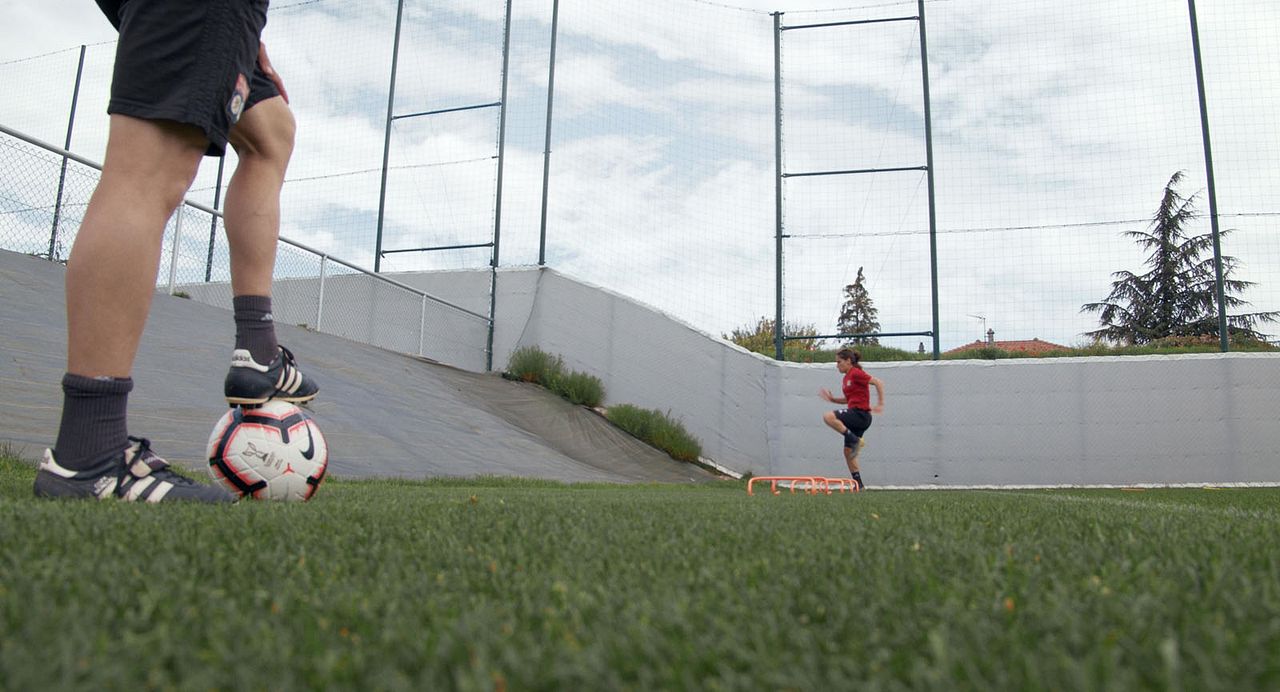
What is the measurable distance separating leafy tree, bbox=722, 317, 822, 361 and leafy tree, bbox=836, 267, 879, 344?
400 mm

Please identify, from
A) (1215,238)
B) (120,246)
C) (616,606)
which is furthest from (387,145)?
(616,606)

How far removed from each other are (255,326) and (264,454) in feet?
1.05

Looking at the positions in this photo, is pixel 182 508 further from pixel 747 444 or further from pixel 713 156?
pixel 713 156

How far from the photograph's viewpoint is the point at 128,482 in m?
1.73

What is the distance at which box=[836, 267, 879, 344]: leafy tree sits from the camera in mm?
10453

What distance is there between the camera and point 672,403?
10.8m

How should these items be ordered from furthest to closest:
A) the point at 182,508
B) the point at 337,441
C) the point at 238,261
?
the point at 337,441
the point at 238,261
the point at 182,508

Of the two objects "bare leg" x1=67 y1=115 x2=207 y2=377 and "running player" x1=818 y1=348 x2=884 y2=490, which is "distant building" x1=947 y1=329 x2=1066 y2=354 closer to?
"running player" x1=818 y1=348 x2=884 y2=490

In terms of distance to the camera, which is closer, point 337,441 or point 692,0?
point 337,441

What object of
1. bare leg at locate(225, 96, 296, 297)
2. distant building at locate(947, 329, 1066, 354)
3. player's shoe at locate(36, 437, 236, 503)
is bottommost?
player's shoe at locate(36, 437, 236, 503)

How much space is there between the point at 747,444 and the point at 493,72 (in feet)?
21.0

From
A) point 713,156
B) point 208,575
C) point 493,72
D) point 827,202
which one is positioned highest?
point 493,72

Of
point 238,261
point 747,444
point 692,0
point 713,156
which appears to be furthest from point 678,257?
point 238,261

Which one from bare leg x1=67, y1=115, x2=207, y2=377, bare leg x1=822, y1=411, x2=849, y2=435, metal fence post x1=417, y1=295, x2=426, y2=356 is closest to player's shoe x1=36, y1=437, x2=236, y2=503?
bare leg x1=67, y1=115, x2=207, y2=377
